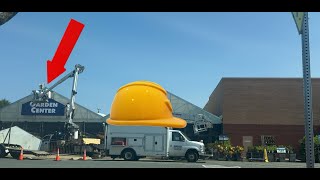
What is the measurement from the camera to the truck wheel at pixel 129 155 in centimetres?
2058

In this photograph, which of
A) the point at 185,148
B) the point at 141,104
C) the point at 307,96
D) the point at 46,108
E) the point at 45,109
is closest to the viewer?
the point at 307,96

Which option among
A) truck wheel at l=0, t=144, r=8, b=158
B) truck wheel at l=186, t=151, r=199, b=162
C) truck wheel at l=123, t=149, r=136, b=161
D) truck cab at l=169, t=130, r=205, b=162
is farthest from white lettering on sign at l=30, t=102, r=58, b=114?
truck wheel at l=186, t=151, r=199, b=162

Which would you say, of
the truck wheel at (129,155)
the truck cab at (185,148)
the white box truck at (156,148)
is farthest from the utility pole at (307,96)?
the truck cab at (185,148)

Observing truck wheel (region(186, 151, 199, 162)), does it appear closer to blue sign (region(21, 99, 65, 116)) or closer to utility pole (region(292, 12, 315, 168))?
blue sign (region(21, 99, 65, 116))

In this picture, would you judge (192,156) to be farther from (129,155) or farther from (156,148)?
(129,155)

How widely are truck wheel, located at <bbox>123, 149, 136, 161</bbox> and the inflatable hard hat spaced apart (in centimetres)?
1832

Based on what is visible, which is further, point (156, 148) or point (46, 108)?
point (46, 108)

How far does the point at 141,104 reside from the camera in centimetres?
257

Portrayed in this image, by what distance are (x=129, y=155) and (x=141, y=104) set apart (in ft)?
61.3

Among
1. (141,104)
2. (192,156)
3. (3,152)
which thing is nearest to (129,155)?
(192,156)

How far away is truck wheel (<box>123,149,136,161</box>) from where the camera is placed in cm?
2058

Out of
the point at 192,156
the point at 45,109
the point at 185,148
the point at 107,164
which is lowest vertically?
the point at 192,156

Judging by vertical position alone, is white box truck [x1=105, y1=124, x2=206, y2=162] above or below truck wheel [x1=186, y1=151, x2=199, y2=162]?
above
